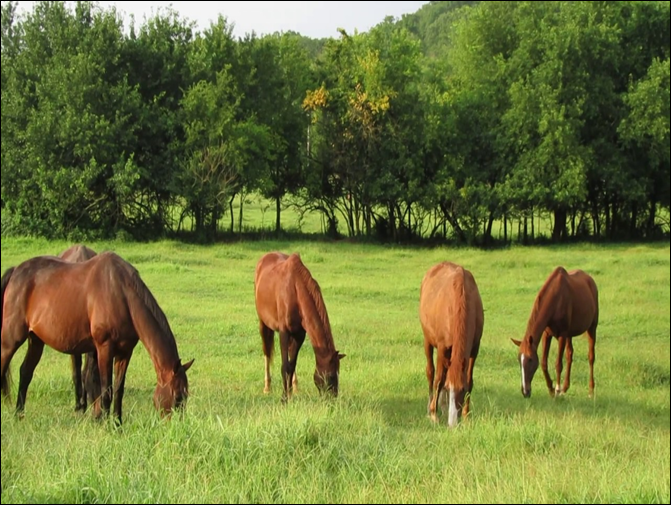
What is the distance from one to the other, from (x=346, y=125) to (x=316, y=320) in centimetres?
2027

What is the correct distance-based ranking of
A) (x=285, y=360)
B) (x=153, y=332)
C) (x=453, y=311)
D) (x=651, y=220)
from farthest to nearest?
(x=651, y=220)
(x=285, y=360)
(x=453, y=311)
(x=153, y=332)

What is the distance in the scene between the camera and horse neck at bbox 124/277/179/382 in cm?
559

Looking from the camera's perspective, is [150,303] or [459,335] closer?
[150,303]

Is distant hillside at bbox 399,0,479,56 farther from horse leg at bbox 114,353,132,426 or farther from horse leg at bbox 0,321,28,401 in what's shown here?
horse leg at bbox 0,321,28,401

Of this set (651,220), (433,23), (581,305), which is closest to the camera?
(581,305)

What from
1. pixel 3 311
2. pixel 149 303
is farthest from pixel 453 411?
pixel 3 311

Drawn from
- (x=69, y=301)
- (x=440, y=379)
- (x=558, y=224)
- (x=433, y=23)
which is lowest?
(x=440, y=379)

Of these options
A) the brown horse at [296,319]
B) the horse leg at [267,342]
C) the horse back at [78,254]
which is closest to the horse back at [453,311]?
the brown horse at [296,319]

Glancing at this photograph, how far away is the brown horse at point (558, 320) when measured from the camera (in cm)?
862

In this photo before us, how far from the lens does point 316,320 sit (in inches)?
283

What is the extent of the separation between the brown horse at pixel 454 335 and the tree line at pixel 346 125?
53.5ft

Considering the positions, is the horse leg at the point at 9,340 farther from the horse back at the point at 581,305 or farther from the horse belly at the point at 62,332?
the horse back at the point at 581,305

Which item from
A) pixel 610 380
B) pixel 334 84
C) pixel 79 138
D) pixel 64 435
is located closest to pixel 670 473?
pixel 64 435

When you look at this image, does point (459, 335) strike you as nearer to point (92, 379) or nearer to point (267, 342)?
point (267, 342)
